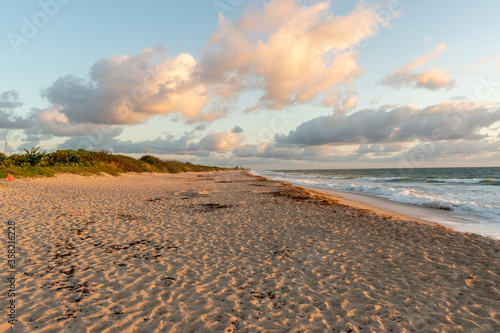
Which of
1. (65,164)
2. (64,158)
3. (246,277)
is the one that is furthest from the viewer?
(64,158)

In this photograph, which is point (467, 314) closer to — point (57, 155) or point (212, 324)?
point (212, 324)

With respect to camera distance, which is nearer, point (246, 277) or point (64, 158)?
point (246, 277)

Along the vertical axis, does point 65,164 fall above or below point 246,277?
above

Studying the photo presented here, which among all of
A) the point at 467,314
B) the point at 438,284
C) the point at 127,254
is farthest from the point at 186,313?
the point at 438,284

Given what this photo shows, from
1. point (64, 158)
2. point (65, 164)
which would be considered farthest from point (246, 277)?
point (64, 158)

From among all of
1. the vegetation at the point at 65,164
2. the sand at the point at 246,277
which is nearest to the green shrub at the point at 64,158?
the vegetation at the point at 65,164

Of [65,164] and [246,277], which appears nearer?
[246,277]

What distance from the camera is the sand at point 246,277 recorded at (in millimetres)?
4391

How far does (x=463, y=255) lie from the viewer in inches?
302

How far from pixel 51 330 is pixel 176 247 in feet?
13.4

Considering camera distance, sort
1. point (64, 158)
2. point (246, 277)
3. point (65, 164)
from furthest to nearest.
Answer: point (64, 158)
point (65, 164)
point (246, 277)

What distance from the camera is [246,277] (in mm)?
6031

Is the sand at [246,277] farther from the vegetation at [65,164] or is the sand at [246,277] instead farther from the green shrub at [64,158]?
the green shrub at [64,158]

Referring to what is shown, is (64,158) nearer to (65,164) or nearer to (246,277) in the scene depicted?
(65,164)
